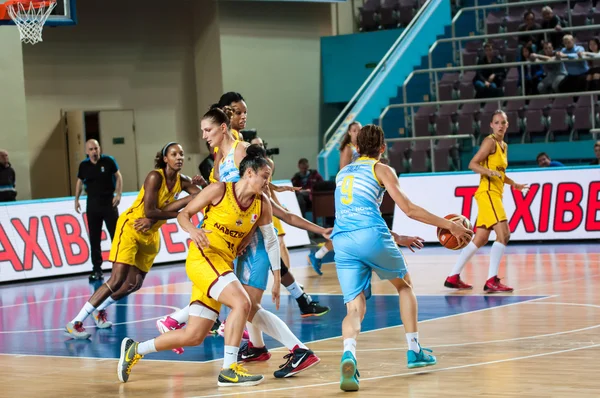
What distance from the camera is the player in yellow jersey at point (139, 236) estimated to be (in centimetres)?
954

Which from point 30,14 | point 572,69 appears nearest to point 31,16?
→ point 30,14

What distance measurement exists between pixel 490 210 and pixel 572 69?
9.59 m

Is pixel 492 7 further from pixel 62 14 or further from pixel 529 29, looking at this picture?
pixel 62 14

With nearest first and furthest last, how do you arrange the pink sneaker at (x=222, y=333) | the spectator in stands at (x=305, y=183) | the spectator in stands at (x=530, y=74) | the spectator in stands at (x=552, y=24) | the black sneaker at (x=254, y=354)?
the black sneaker at (x=254, y=354) → the pink sneaker at (x=222, y=333) → the spectator in stands at (x=305, y=183) → the spectator in stands at (x=530, y=74) → the spectator in stands at (x=552, y=24)

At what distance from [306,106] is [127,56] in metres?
4.57

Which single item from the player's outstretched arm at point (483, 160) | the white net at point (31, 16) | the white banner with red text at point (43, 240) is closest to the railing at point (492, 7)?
the white banner with red text at point (43, 240)

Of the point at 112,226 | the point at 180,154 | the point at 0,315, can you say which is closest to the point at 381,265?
the point at 180,154

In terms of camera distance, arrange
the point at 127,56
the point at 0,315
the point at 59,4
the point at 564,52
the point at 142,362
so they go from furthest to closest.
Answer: the point at 127,56 < the point at 564,52 < the point at 59,4 < the point at 0,315 < the point at 142,362

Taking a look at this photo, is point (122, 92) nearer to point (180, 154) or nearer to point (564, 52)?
point (564, 52)

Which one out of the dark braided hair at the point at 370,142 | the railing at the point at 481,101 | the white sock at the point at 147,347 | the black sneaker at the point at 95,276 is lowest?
the black sneaker at the point at 95,276

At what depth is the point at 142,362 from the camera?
Result: 842cm

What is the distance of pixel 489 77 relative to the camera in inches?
840

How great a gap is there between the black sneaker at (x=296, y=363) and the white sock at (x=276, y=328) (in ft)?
0.20

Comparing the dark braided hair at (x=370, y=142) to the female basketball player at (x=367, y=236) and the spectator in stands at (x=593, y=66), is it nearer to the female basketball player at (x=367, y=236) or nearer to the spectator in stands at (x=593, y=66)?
the female basketball player at (x=367, y=236)
